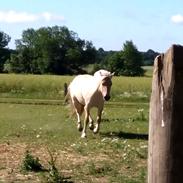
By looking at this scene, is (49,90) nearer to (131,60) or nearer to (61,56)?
(131,60)

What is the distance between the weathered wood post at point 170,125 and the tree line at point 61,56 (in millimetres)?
88851

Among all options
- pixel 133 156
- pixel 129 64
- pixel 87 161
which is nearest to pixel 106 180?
pixel 87 161

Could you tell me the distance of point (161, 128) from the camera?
7.23 feet

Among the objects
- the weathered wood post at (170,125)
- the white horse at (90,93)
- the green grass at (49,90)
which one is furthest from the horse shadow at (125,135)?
the green grass at (49,90)

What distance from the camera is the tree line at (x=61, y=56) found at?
97.4 meters

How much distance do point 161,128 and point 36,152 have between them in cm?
964

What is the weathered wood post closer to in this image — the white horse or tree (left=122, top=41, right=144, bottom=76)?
the white horse

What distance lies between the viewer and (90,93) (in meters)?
15.2

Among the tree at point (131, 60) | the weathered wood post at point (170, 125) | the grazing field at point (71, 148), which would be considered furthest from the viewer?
the tree at point (131, 60)

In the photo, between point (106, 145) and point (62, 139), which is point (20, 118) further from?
point (106, 145)

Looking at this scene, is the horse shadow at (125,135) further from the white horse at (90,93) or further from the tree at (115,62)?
the tree at (115,62)

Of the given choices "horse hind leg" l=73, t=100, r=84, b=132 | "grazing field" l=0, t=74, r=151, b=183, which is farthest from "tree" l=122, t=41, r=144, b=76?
"horse hind leg" l=73, t=100, r=84, b=132

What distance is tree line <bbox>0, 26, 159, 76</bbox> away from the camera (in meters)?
97.4

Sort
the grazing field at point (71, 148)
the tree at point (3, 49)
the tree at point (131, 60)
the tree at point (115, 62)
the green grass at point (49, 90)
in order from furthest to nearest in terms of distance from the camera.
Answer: the tree at point (3, 49)
the tree at point (131, 60)
the tree at point (115, 62)
the green grass at point (49, 90)
the grazing field at point (71, 148)
